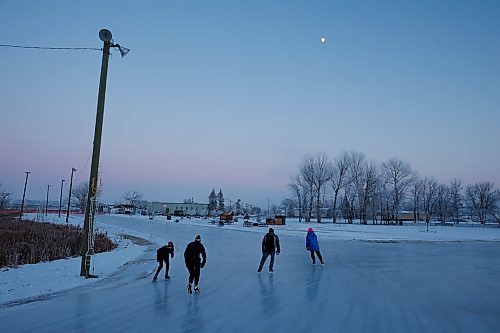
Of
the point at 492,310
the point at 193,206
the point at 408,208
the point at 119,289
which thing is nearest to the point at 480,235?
the point at 492,310

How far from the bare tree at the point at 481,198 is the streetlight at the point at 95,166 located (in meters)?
96.0

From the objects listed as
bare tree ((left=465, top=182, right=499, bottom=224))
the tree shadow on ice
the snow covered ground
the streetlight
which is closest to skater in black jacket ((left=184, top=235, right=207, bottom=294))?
the snow covered ground

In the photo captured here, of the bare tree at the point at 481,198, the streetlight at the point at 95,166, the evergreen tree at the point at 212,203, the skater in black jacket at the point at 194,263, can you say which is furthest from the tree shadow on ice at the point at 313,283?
the evergreen tree at the point at 212,203

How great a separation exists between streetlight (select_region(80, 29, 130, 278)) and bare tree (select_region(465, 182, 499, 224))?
96.0 meters

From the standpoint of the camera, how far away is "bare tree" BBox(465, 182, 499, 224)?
9034cm

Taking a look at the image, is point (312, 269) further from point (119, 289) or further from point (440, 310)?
point (119, 289)

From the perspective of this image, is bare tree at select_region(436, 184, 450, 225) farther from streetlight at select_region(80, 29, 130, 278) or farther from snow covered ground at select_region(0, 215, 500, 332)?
streetlight at select_region(80, 29, 130, 278)

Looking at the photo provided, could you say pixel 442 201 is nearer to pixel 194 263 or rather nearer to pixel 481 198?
pixel 481 198

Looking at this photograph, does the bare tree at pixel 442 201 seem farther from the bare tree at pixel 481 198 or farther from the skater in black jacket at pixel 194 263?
the skater in black jacket at pixel 194 263

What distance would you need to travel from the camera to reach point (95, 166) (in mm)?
12438

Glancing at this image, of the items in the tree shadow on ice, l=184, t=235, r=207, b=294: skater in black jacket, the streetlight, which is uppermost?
the streetlight

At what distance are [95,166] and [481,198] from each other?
11107 cm

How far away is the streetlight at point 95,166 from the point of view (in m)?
12.0

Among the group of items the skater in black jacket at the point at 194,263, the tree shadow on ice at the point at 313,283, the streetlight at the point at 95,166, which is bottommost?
the tree shadow on ice at the point at 313,283
